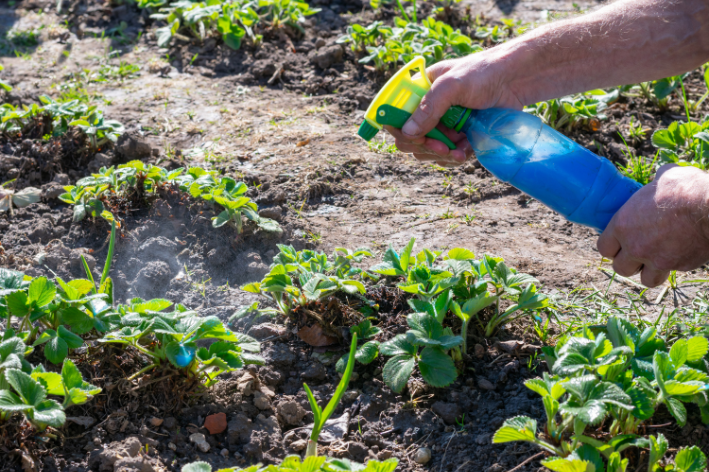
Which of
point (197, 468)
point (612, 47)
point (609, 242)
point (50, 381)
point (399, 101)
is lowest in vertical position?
point (197, 468)

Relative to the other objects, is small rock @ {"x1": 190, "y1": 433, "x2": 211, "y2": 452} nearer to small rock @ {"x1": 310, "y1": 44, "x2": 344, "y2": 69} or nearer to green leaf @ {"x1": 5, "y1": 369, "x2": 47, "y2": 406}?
green leaf @ {"x1": 5, "y1": 369, "x2": 47, "y2": 406}

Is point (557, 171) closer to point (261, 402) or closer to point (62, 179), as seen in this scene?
point (261, 402)

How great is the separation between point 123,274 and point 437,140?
4.69 ft

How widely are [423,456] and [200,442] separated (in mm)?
675

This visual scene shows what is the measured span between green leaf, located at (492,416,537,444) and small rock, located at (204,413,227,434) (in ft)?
2.78

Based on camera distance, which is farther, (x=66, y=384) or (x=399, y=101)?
(x=399, y=101)

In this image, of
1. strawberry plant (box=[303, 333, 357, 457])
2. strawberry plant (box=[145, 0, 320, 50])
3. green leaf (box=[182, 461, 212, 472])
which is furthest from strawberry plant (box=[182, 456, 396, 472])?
strawberry plant (box=[145, 0, 320, 50])

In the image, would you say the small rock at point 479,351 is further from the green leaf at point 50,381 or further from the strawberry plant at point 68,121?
the strawberry plant at point 68,121

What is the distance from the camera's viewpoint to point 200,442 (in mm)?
1877

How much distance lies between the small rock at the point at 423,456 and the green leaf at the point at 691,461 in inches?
26.4

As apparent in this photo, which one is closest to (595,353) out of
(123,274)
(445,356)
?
(445,356)

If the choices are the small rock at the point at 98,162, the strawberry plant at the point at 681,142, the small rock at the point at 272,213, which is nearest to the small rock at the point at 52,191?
the small rock at the point at 98,162

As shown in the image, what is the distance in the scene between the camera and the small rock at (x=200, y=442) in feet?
6.14

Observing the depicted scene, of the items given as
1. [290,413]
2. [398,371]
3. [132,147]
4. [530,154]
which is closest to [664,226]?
[530,154]
